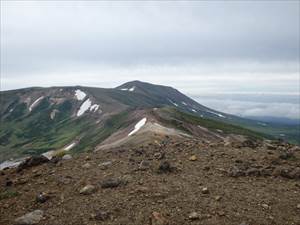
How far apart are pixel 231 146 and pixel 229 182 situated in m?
5.56

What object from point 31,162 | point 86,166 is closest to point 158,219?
point 86,166

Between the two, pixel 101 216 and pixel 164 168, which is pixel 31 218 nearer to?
pixel 101 216

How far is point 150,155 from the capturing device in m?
20.8

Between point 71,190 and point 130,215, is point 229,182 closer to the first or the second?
point 130,215

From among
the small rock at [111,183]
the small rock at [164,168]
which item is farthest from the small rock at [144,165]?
the small rock at [111,183]

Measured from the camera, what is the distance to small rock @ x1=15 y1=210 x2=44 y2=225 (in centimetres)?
1384

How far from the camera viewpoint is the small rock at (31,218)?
1384 cm

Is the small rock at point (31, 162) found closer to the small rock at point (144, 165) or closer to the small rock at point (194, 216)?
the small rock at point (144, 165)

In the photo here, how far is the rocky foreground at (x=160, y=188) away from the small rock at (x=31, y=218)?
33 millimetres

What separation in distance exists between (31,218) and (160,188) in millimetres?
4752

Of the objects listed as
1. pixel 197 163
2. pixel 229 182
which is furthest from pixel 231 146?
pixel 229 182

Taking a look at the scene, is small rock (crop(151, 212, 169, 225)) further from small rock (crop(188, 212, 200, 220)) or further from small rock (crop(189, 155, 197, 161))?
small rock (crop(189, 155, 197, 161))

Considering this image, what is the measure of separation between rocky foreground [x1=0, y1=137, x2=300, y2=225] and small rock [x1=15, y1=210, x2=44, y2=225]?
33 millimetres

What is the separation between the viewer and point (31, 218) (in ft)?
45.9
